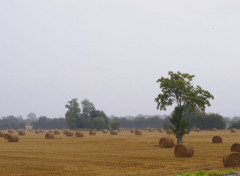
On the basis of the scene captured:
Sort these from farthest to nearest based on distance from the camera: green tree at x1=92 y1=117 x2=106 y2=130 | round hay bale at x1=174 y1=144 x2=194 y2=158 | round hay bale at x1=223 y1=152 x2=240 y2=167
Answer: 1. green tree at x1=92 y1=117 x2=106 y2=130
2. round hay bale at x1=174 y1=144 x2=194 y2=158
3. round hay bale at x1=223 y1=152 x2=240 y2=167

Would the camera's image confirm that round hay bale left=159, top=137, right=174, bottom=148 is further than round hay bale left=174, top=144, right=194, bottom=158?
Yes

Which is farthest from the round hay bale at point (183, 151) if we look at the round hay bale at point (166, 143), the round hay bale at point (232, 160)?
the round hay bale at point (166, 143)

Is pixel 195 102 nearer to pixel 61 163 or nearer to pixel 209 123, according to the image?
pixel 61 163

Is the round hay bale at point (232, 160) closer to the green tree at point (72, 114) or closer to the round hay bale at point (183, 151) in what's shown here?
the round hay bale at point (183, 151)

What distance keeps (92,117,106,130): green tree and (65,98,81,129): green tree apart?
697cm

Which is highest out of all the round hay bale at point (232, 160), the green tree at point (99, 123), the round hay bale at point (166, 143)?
the green tree at point (99, 123)

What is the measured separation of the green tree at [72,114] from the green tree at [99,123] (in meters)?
6.97

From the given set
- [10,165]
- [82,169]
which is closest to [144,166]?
[82,169]

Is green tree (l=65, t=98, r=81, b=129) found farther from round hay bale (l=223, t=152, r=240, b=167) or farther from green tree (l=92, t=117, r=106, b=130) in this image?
round hay bale (l=223, t=152, r=240, b=167)

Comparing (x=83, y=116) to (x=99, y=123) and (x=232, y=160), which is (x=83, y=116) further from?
(x=232, y=160)

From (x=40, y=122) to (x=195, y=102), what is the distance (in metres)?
166

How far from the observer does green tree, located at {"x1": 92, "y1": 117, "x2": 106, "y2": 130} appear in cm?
11750

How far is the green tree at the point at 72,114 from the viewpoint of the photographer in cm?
12169

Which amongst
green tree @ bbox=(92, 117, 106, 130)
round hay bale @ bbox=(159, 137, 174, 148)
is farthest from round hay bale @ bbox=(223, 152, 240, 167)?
green tree @ bbox=(92, 117, 106, 130)
